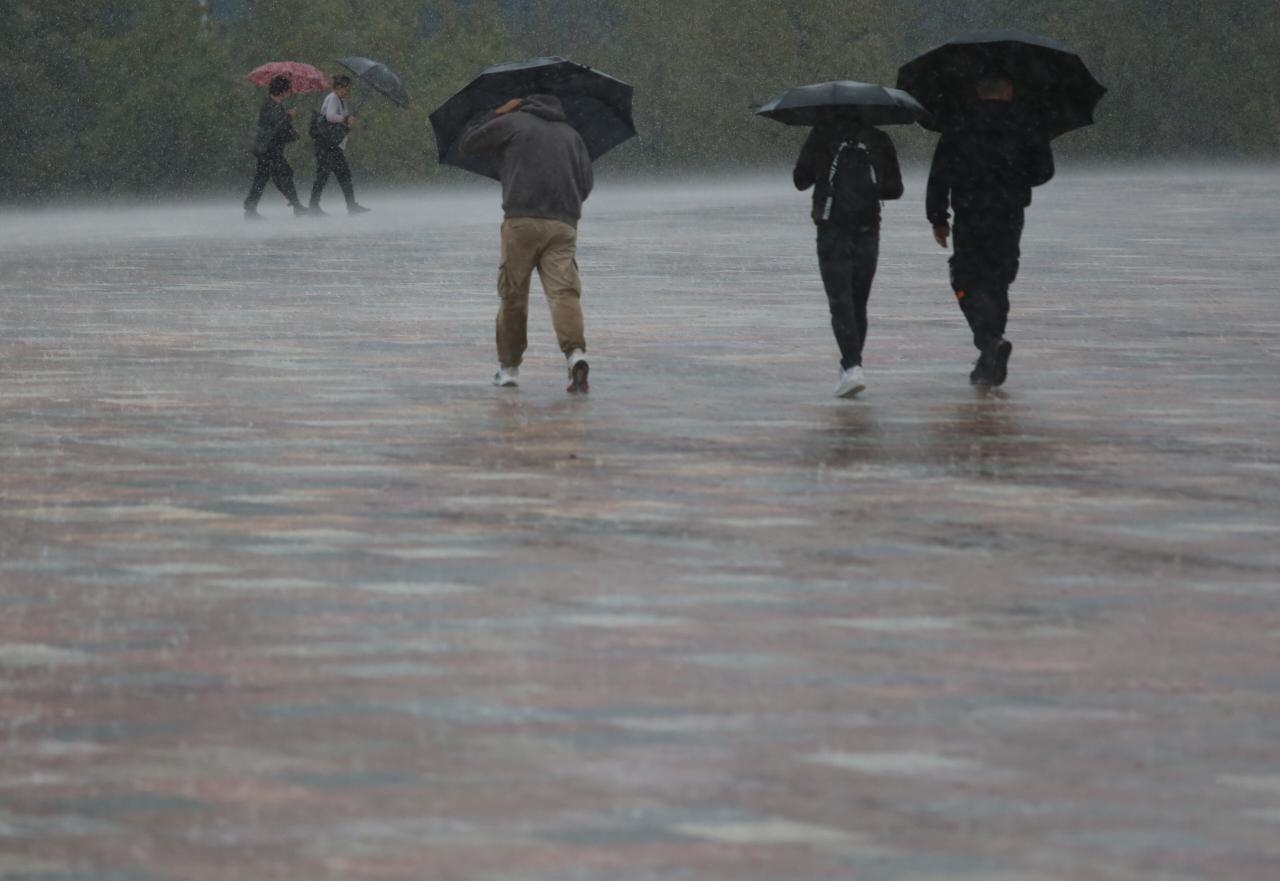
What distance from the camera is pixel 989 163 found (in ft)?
48.5

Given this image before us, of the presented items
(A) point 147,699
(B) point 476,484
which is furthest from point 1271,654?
(B) point 476,484

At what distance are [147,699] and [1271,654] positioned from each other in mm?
2773

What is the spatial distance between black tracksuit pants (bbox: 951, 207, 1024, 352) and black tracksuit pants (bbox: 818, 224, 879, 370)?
0.57m

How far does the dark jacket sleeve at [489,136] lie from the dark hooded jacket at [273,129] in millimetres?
23144

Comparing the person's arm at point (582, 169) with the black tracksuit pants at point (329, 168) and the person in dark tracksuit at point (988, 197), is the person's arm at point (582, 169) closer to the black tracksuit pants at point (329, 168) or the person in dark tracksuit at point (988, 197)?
the person in dark tracksuit at point (988, 197)

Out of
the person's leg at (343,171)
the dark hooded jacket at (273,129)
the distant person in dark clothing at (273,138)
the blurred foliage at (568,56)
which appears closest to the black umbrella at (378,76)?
the person's leg at (343,171)

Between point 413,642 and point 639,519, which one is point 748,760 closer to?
point 413,642

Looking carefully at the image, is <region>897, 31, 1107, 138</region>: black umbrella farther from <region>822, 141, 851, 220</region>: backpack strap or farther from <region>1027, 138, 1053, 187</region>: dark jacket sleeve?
<region>822, 141, 851, 220</region>: backpack strap

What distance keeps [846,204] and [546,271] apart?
155 centimetres

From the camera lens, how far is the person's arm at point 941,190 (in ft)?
48.0

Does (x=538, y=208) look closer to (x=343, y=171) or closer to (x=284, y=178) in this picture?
(x=284, y=178)

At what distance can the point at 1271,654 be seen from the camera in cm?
754

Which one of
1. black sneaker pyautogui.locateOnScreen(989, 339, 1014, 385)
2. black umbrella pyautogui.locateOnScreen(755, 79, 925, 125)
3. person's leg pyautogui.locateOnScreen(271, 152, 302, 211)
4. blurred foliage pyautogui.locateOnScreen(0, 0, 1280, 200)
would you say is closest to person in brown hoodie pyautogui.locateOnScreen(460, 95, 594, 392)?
black umbrella pyautogui.locateOnScreen(755, 79, 925, 125)

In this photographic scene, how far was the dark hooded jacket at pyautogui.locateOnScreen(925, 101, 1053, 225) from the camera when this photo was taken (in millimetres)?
14758
